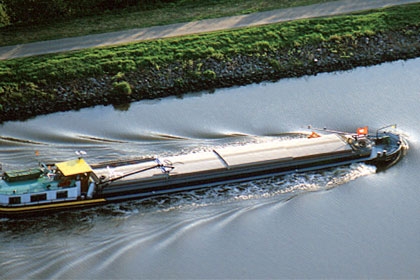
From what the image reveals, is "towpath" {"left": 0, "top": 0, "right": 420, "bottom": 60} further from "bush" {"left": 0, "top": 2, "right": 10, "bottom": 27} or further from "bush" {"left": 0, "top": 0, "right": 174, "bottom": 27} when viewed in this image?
"bush" {"left": 0, "top": 0, "right": 174, "bottom": 27}

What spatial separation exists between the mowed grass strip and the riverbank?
0.08 meters

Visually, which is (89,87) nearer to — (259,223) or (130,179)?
(130,179)

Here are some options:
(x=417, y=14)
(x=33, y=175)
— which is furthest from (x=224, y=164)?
(x=417, y=14)

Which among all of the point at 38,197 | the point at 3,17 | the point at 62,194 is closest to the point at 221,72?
the point at 3,17

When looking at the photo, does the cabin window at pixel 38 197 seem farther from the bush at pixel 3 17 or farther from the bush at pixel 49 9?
the bush at pixel 49 9

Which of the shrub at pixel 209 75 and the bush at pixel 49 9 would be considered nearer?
the shrub at pixel 209 75

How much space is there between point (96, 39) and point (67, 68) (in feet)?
17.0

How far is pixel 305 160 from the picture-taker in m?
53.3

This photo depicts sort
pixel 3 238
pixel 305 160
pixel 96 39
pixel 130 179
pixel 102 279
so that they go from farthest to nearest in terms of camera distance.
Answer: pixel 96 39 → pixel 305 160 → pixel 130 179 → pixel 3 238 → pixel 102 279

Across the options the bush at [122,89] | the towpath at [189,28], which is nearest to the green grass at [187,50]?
the towpath at [189,28]

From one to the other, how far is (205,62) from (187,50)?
1.82 metres

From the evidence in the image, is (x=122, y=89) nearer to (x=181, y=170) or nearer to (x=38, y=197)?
(x=181, y=170)

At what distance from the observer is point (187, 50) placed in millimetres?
66438

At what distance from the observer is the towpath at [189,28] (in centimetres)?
6556
